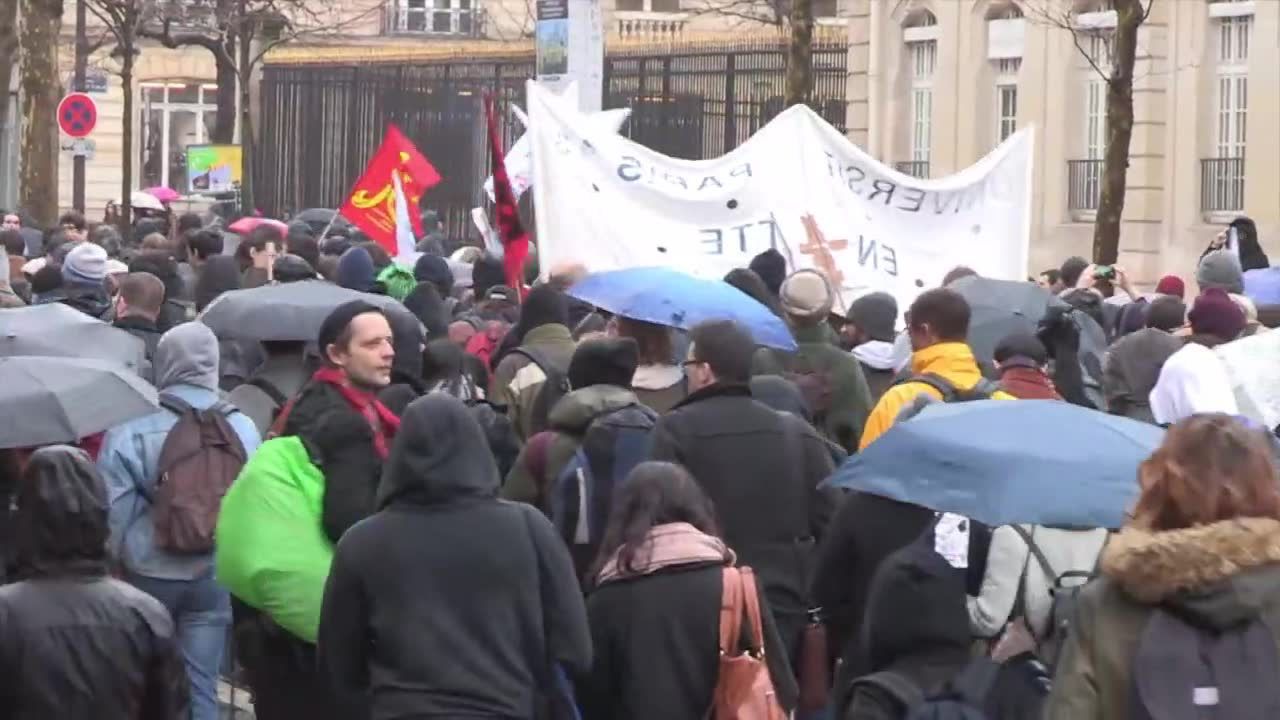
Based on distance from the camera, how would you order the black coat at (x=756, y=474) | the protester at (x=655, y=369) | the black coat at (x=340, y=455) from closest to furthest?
the black coat at (x=340, y=455)
the black coat at (x=756, y=474)
the protester at (x=655, y=369)

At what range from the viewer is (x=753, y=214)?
1475 cm

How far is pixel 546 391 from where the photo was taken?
9.40 metres

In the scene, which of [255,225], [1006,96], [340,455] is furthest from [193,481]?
[1006,96]

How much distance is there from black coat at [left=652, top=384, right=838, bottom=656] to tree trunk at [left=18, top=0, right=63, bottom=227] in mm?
20759

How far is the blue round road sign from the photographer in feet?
85.7

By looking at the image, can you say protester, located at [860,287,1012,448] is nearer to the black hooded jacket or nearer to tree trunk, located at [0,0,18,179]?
the black hooded jacket

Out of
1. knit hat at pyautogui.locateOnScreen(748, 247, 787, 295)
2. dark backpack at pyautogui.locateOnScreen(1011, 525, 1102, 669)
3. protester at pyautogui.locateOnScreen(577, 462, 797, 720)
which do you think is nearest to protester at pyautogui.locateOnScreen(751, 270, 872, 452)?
knit hat at pyautogui.locateOnScreen(748, 247, 787, 295)

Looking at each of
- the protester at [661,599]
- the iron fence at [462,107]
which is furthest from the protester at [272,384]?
the iron fence at [462,107]

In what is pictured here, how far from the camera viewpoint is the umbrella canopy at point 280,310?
32.5 ft

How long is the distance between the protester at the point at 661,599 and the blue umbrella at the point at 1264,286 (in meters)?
7.26

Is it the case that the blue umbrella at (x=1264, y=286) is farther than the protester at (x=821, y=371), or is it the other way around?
the blue umbrella at (x=1264, y=286)

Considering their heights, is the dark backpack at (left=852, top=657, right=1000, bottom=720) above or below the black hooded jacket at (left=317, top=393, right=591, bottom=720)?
below

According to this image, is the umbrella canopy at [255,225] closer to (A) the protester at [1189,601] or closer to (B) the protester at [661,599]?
(B) the protester at [661,599]

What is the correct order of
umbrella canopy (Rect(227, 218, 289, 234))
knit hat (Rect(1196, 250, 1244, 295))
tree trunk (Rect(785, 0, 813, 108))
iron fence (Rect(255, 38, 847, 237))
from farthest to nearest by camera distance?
iron fence (Rect(255, 38, 847, 237)) < tree trunk (Rect(785, 0, 813, 108)) < umbrella canopy (Rect(227, 218, 289, 234)) < knit hat (Rect(1196, 250, 1244, 295))
